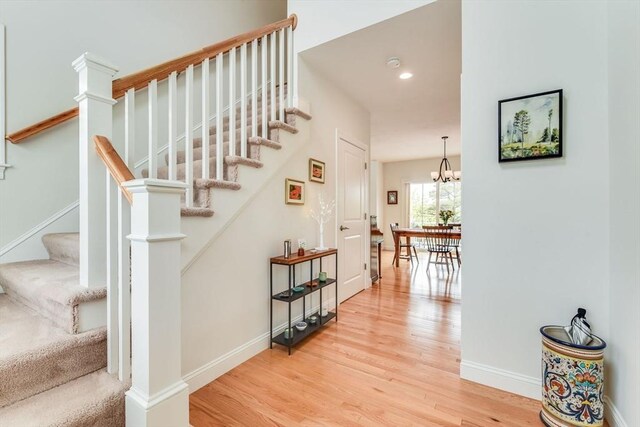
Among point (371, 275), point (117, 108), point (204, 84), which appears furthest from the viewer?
point (371, 275)

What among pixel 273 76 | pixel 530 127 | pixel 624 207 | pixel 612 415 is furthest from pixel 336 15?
pixel 612 415

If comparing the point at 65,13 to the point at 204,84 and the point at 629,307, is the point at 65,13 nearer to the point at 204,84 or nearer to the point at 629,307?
the point at 204,84

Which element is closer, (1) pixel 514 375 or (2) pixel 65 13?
(1) pixel 514 375

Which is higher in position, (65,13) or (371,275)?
(65,13)

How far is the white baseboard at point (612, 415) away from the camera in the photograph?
1361 mm

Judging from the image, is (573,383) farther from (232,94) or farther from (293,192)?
(232,94)

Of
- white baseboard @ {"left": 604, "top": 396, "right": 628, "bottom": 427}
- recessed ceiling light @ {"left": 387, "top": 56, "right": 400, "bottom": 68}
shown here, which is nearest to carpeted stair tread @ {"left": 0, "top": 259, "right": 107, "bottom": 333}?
white baseboard @ {"left": 604, "top": 396, "right": 628, "bottom": 427}

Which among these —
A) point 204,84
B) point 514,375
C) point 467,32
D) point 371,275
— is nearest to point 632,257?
point 514,375

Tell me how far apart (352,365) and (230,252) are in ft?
3.93

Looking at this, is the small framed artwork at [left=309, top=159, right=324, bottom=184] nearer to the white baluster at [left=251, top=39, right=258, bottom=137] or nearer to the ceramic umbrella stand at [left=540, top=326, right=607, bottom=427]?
the white baluster at [left=251, top=39, right=258, bottom=137]

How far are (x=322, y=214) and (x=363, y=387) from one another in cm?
171

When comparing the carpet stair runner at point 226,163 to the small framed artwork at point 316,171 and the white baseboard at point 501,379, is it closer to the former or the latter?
the small framed artwork at point 316,171

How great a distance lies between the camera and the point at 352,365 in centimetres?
209

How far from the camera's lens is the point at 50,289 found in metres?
1.34
